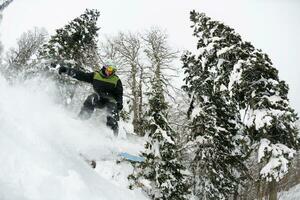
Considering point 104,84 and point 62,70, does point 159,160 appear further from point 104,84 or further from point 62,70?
point 62,70

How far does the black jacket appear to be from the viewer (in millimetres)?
8531

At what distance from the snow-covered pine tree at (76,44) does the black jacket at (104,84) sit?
14576mm

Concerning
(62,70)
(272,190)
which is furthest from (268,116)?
(62,70)

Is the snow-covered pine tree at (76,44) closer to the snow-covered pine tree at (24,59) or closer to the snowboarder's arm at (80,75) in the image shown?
the snow-covered pine tree at (24,59)

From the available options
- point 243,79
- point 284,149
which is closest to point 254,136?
point 284,149

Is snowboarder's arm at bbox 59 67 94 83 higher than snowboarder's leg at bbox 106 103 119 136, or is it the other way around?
snowboarder's arm at bbox 59 67 94 83

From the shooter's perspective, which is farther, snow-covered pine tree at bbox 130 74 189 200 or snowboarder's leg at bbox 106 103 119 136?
snow-covered pine tree at bbox 130 74 189 200

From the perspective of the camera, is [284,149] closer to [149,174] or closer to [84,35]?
[149,174]

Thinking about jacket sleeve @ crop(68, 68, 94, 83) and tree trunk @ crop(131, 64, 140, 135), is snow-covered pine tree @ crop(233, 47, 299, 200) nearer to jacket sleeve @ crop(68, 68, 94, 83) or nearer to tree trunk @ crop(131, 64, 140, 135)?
jacket sleeve @ crop(68, 68, 94, 83)

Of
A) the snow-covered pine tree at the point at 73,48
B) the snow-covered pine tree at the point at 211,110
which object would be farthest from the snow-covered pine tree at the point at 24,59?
the snow-covered pine tree at the point at 211,110

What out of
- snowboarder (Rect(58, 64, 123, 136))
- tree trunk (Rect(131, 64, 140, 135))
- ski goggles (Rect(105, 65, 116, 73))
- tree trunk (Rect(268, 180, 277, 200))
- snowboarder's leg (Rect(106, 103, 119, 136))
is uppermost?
tree trunk (Rect(131, 64, 140, 135))

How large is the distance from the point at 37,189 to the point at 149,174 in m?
10.4

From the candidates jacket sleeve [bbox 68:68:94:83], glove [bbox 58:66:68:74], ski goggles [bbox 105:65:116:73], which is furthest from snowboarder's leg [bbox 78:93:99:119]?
glove [bbox 58:66:68:74]

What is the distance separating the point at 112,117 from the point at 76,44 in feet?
58.4
